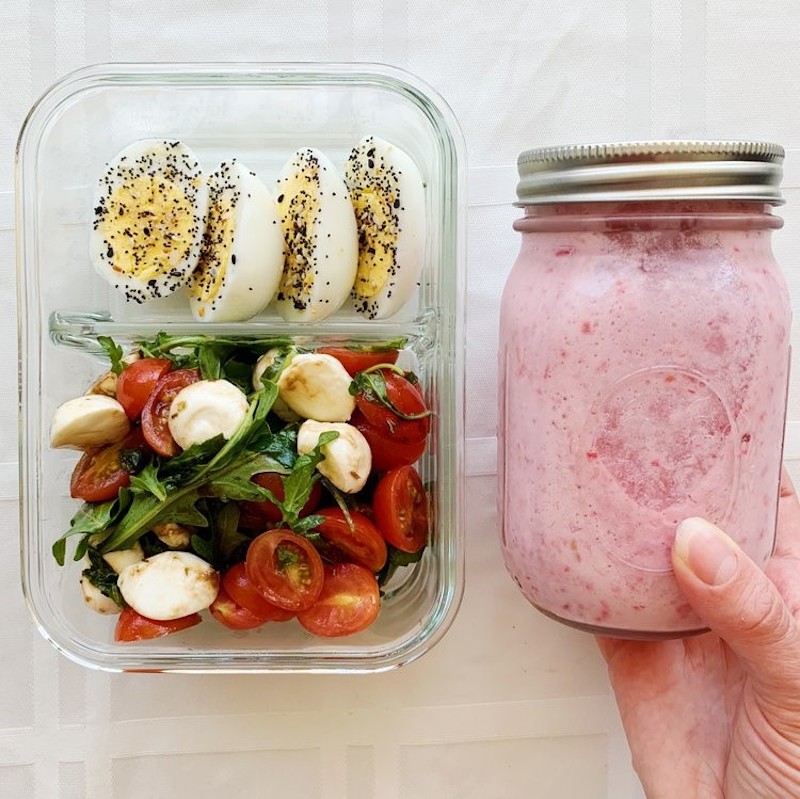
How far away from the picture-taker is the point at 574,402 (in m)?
0.86

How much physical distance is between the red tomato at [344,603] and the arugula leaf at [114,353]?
346 mm

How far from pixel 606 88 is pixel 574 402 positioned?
51 centimetres

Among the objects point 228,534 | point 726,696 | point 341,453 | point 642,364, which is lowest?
point 726,696

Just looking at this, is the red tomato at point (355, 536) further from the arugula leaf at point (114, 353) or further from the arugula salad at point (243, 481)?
the arugula leaf at point (114, 353)

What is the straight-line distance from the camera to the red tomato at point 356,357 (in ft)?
3.27

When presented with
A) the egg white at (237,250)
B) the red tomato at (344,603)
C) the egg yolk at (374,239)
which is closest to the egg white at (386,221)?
the egg yolk at (374,239)

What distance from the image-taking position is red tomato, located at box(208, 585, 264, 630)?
3.25 ft

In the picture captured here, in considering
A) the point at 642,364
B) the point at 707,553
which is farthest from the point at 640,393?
Answer: the point at 707,553

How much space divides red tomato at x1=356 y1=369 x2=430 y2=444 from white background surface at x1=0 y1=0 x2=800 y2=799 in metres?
0.17

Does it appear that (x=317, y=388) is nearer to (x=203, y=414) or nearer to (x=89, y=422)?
(x=203, y=414)

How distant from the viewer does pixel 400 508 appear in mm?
987

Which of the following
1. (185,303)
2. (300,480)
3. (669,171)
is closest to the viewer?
(669,171)

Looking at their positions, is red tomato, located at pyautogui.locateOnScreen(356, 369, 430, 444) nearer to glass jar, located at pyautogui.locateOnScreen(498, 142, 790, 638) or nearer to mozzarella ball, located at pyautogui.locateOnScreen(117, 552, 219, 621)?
glass jar, located at pyautogui.locateOnScreen(498, 142, 790, 638)

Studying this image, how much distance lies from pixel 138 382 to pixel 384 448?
11.6 inches
